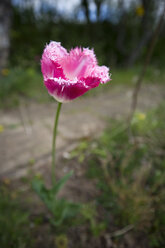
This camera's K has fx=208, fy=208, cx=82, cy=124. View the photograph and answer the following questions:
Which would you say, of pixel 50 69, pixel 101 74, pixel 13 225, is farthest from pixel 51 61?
pixel 13 225

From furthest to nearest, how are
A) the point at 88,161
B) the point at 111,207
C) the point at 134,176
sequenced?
the point at 88,161 < the point at 134,176 < the point at 111,207

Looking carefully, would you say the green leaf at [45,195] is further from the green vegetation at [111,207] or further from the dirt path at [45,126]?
the dirt path at [45,126]

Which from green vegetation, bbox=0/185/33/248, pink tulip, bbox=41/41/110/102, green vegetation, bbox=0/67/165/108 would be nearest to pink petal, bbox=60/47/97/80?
pink tulip, bbox=41/41/110/102

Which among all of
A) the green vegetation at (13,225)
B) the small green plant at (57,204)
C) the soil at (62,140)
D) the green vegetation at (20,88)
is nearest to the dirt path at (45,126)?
the soil at (62,140)

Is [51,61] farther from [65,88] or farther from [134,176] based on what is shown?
[134,176]

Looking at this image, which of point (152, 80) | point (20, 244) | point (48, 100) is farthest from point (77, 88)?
point (152, 80)

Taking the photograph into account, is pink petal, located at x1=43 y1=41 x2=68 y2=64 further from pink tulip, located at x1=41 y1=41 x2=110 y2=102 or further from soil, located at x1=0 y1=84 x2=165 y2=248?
soil, located at x1=0 y1=84 x2=165 y2=248
